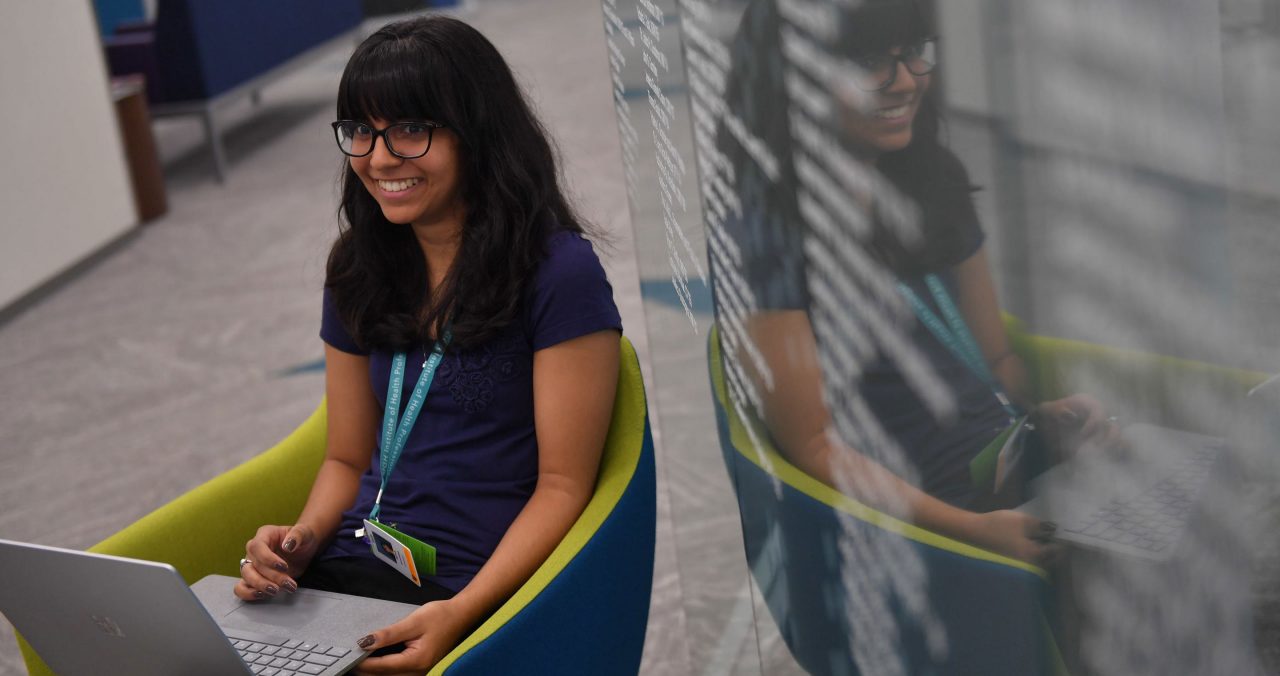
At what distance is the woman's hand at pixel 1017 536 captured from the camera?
0.72 meters

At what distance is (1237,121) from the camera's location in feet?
1.82

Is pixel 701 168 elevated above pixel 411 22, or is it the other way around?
pixel 411 22

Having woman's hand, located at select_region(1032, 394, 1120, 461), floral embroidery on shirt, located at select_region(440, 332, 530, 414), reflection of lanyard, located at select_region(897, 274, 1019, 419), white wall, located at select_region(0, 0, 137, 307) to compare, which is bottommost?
white wall, located at select_region(0, 0, 137, 307)

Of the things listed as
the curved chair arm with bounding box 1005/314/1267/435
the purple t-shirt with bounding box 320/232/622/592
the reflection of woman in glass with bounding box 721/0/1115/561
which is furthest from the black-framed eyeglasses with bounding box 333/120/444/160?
the curved chair arm with bounding box 1005/314/1267/435

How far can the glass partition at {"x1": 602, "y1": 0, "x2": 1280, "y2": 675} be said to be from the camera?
0.58m

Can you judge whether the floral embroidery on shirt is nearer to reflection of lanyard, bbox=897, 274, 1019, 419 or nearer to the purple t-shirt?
the purple t-shirt

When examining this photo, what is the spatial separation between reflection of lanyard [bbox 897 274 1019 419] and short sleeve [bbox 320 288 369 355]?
120 centimetres

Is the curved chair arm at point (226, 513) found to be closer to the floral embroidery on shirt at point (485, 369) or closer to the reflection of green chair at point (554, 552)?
the reflection of green chair at point (554, 552)

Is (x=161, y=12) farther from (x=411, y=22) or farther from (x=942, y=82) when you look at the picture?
(x=942, y=82)

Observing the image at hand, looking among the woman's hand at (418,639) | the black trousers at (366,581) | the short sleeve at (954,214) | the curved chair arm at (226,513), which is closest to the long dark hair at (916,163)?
the short sleeve at (954,214)

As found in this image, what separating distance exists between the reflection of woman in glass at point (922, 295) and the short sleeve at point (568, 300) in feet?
2.24

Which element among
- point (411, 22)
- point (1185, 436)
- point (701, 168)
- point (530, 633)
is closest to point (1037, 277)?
point (1185, 436)

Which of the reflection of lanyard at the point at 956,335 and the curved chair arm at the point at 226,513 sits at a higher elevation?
the reflection of lanyard at the point at 956,335

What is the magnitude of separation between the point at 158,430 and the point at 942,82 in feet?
11.4
